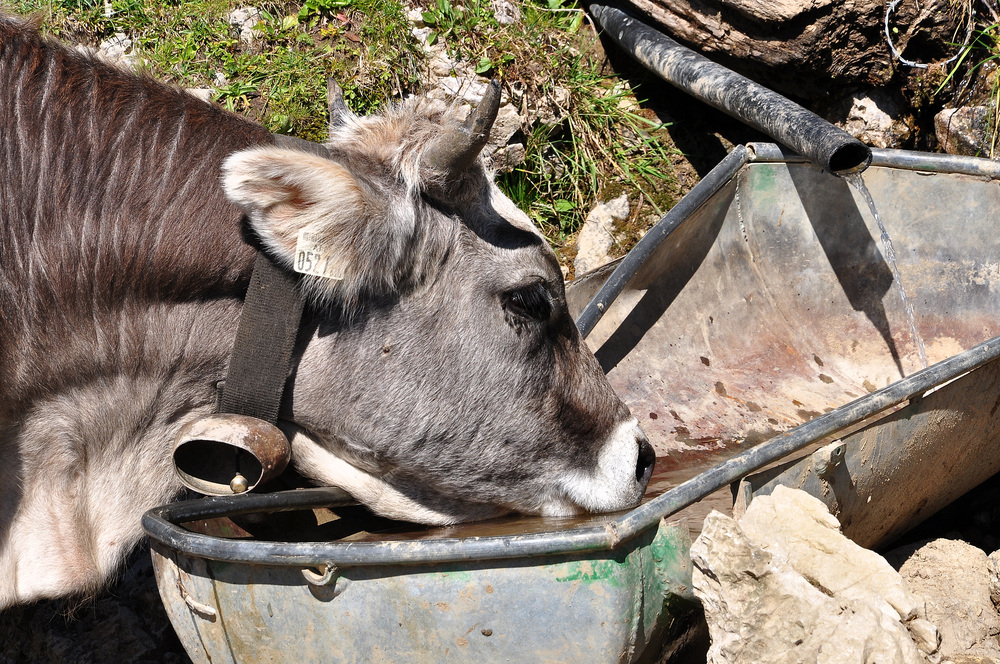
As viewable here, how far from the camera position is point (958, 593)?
2.84m

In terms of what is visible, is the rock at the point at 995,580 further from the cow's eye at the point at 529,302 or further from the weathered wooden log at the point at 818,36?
the weathered wooden log at the point at 818,36

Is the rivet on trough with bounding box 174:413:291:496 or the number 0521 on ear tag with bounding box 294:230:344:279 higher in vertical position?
the number 0521 on ear tag with bounding box 294:230:344:279

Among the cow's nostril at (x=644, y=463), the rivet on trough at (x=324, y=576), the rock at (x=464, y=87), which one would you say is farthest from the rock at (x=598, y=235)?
the rivet on trough at (x=324, y=576)

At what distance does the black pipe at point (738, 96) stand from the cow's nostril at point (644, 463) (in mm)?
1427

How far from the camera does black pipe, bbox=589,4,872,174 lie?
3.54 m

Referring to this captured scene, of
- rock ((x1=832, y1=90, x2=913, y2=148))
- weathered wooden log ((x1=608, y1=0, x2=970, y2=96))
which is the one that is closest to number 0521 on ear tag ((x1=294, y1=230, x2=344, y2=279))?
weathered wooden log ((x1=608, y1=0, x2=970, y2=96))

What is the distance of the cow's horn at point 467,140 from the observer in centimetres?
225

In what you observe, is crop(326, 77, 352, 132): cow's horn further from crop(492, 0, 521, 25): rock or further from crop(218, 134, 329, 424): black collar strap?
crop(492, 0, 521, 25): rock

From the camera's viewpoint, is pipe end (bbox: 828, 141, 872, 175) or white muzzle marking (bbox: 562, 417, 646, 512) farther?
pipe end (bbox: 828, 141, 872, 175)

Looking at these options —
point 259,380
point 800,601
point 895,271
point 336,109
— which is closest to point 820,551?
point 800,601

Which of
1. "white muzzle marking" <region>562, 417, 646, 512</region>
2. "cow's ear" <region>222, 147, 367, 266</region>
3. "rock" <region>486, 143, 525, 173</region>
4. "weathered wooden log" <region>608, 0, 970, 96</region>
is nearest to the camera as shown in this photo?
"cow's ear" <region>222, 147, 367, 266</region>

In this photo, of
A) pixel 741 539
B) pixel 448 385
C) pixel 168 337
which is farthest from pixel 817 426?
pixel 168 337

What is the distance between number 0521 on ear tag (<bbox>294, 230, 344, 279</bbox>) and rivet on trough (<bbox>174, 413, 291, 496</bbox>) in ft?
1.47

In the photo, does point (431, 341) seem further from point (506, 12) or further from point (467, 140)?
point (506, 12)
